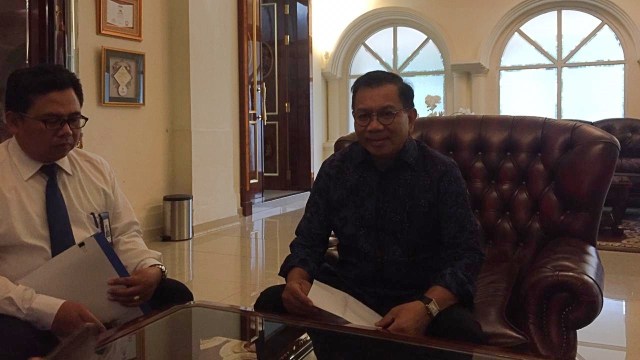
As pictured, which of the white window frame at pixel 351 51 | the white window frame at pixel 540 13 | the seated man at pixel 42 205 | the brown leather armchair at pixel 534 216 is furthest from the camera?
the white window frame at pixel 351 51

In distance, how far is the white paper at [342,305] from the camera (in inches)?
63.2

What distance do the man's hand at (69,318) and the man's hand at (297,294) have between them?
0.54m

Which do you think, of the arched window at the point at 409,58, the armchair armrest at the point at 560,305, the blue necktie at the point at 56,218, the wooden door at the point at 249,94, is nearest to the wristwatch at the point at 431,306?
the armchair armrest at the point at 560,305

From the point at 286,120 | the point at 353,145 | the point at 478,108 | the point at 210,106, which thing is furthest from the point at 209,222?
the point at 478,108

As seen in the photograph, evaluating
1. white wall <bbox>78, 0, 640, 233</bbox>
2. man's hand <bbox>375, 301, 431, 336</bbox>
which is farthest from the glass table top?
white wall <bbox>78, 0, 640, 233</bbox>

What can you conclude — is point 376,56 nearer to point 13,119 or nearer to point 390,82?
point 390,82

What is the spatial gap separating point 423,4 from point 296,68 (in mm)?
2264

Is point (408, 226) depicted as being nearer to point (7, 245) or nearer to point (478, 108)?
point (7, 245)

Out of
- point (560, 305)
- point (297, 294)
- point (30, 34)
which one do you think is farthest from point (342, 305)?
point (30, 34)

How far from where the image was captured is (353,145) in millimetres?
1920

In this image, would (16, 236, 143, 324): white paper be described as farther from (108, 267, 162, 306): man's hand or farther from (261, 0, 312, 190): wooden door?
(261, 0, 312, 190): wooden door

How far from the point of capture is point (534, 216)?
89.0 inches

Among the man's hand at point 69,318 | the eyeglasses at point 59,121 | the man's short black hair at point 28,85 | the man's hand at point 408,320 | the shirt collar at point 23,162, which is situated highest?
the man's short black hair at point 28,85

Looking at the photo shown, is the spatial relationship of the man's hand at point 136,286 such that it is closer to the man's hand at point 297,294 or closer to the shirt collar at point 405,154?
the man's hand at point 297,294
